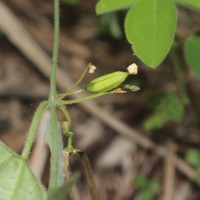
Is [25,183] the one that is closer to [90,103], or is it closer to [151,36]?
[151,36]

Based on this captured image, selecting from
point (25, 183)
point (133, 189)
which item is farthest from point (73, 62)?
point (25, 183)

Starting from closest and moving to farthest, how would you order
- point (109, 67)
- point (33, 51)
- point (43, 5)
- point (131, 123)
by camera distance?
point (33, 51)
point (131, 123)
point (109, 67)
point (43, 5)

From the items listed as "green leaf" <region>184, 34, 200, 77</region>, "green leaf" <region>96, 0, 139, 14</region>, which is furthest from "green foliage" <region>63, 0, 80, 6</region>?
"green leaf" <region>96, 0, 139, 14</region>

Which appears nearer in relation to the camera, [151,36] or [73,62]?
[151,36]

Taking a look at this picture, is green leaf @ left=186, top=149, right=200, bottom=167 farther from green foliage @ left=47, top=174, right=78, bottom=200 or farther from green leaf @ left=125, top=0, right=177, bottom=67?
green foliage @ left=47, top=174, right=78, bottom=200

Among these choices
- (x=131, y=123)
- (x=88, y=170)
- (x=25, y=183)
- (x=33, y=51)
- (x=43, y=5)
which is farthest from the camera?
(x=43, y=5)

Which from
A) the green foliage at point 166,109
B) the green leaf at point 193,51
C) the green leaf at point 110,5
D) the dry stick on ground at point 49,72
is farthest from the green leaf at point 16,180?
the dry stick on ground at point 49,72

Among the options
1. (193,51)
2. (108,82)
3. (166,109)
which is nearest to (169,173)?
(166,109)

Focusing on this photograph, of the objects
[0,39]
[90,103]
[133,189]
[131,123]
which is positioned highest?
[0,39]
